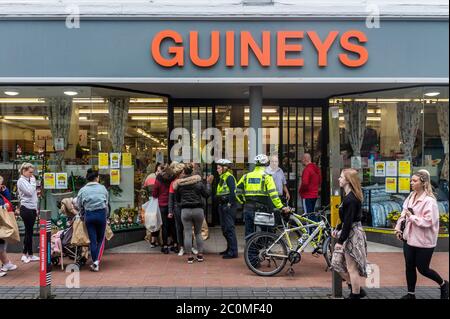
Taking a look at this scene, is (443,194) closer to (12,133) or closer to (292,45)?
(292,45)

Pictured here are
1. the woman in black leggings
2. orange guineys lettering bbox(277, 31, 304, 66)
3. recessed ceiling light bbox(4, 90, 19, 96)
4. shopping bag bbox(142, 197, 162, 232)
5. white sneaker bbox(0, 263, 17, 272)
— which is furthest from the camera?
recessed ceiling light bbox(4, 90, 19, 96)

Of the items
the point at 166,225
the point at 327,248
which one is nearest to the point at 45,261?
the point at 166,225

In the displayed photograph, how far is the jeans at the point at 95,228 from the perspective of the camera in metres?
7.69

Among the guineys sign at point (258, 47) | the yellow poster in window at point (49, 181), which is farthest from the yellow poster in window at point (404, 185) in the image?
the yellow poster in window at point (49, 181)

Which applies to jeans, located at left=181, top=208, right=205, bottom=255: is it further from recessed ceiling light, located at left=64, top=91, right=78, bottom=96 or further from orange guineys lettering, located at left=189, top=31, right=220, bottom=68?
recessed ceiling light, located at left=64, top=91, right=78, bottom=96

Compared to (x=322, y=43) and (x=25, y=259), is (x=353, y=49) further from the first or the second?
(x=25, y=259)

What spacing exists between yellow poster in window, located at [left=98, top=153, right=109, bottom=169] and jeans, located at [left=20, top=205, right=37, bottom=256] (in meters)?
1.92

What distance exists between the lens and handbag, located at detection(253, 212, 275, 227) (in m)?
7.62

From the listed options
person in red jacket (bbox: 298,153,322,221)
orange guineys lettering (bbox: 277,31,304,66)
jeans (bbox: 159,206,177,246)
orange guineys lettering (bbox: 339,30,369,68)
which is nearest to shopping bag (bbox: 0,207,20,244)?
jeans (bbox: 159,206,177,246)

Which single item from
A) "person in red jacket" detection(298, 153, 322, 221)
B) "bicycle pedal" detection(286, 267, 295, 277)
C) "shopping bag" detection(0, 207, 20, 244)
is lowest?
"bicycle pedal" detection(286, 267, 295, 277)

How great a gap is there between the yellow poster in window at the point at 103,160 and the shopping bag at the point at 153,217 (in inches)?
63.7

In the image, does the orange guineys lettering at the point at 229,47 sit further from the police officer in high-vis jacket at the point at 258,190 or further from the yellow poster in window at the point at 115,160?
the yellow poster in window at the point at 115,160

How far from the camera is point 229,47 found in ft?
29.6

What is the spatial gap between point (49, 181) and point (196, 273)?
4.20 metres
